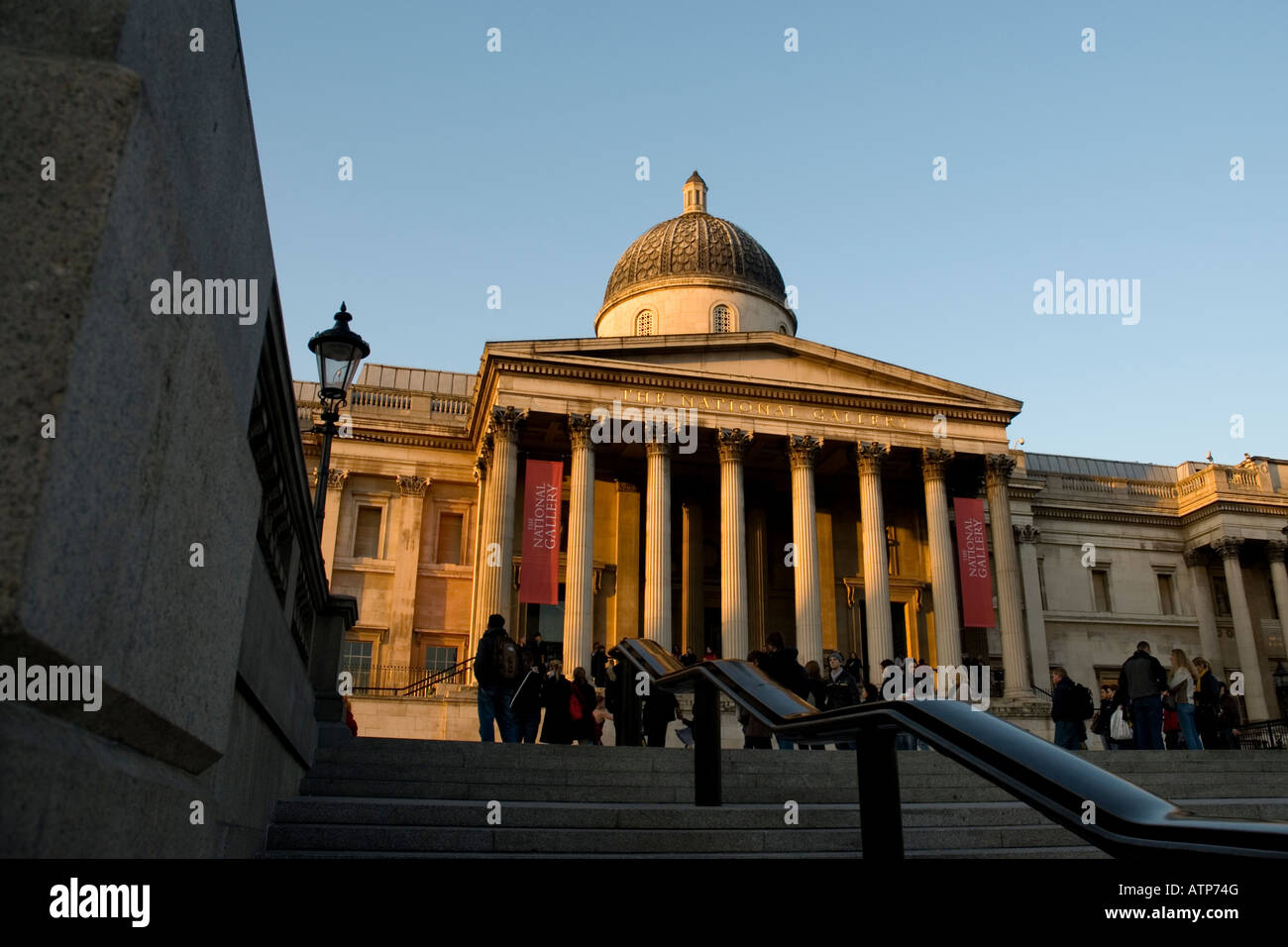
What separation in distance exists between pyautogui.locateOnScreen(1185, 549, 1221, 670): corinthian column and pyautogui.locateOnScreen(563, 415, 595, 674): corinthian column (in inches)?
1053

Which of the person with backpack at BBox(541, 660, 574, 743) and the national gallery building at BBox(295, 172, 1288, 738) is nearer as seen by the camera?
the person with backpack at BBox(541, 660, 574, 743)

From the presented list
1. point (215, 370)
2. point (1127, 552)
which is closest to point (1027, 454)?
point (1127, 552)

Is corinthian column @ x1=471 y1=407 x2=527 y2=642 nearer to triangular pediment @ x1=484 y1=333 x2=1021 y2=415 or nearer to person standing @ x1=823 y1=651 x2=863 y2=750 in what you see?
triangular pediment @ x1=484 y1=333 x2=1021 y2=415

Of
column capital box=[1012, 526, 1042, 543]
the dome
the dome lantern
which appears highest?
the dome lantern

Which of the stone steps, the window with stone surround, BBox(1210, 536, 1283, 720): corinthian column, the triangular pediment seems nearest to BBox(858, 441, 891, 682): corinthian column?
the triangular pediment

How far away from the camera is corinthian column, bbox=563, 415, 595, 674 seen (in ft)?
87.8

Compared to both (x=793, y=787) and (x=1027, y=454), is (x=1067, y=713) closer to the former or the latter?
(x=793, y=787)

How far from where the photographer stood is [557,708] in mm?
14047

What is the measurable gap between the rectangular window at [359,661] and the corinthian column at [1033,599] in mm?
22982

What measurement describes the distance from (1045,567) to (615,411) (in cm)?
2134

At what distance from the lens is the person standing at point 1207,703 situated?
57.3 feet

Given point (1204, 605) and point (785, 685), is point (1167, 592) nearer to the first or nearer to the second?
point (1204, 605)

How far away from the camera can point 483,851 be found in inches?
240

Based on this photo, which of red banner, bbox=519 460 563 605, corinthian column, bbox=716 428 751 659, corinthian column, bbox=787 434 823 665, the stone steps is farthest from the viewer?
corinthian column, bbox=787 434 823 665
